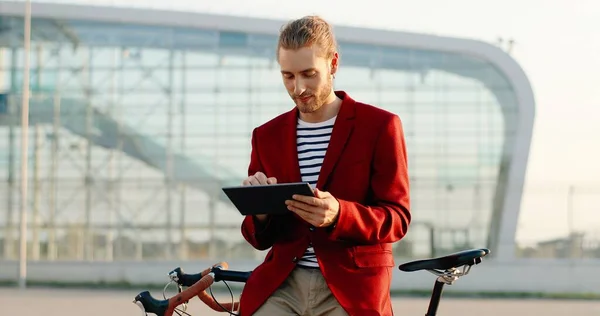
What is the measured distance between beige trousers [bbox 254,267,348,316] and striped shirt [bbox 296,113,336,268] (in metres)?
0.06

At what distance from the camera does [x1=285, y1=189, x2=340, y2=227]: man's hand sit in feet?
12.8

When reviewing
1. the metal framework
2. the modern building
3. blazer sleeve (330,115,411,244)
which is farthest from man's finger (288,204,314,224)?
the metal framework

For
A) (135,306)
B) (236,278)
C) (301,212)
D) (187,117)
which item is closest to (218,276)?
(236,278)

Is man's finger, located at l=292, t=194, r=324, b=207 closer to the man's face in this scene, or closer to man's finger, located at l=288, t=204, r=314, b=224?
man's finger, located at l=288, t=204, r=314, b=224

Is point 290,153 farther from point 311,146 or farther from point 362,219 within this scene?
point 362,219

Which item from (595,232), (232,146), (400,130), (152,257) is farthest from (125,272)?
(400,130)

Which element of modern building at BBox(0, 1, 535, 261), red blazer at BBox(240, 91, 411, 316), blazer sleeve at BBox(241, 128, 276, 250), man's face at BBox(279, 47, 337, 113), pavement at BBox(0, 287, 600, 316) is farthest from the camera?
modern building at BBox(0, 1, 535, 261)

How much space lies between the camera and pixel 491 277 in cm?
3200

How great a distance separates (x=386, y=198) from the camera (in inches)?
168

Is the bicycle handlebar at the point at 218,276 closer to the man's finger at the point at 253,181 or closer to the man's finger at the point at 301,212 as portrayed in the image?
the man's finger at the point at 253,181

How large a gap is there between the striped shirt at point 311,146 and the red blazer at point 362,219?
0.11ft

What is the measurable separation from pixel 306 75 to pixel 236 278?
4.05ft

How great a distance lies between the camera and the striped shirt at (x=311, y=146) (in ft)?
14.3

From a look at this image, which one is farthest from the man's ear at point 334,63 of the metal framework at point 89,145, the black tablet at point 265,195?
the metal framework at point 89,145
